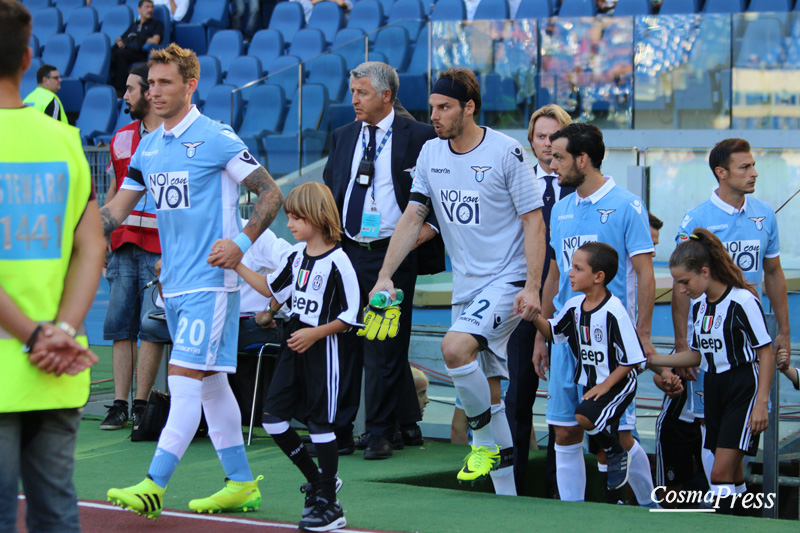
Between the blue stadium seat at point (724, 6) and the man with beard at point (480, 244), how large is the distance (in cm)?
694

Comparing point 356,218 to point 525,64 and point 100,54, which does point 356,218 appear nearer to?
point 525,64

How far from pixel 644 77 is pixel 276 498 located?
6.46 meters

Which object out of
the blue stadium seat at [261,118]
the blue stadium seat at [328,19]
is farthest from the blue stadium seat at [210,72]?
the blue stadium seat at [261,118]

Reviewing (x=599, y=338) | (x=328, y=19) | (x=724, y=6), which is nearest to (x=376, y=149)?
(x=599, y=338)

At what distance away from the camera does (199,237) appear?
174 inches

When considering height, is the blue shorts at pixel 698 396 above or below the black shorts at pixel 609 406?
below

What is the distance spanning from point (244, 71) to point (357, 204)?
761 centimetres

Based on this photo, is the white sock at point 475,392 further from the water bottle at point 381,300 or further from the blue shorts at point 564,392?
the water bottle at point 381,300

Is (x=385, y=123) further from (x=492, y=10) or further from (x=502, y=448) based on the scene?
(x=492, y=10)

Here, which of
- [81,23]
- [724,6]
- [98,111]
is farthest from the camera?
[81,23]

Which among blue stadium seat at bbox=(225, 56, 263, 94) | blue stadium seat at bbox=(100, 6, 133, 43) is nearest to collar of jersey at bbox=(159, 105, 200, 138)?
blue stadium seat at bbox=(225, 56, 263, 94)

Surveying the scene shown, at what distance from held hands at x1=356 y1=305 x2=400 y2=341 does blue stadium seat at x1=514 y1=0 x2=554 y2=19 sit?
822 cm

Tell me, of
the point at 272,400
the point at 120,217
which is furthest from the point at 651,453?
the point at 120,217

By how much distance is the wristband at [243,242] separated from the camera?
A: 14.1 feet
